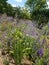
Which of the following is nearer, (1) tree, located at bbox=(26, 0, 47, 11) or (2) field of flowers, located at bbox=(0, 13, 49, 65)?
(2) field of flowers, located at bbox=(0, 13, 49, 65)

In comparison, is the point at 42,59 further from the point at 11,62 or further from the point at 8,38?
the point at 8,38

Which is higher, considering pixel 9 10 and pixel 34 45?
pixel 34 45

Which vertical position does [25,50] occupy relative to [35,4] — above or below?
above

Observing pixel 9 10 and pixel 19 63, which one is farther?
pixel 9 10

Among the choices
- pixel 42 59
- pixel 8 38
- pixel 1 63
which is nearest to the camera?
pixel 42 59

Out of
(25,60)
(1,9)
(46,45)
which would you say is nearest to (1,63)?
(25,60)

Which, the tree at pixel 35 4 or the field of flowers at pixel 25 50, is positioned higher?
the field of flowers at pixel 25 50

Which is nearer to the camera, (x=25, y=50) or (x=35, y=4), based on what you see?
(x=25, y=50)

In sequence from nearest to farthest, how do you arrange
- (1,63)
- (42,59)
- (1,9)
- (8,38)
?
1. (42,59)
2. (1,63)
3. (8,38)
4. (1,9)

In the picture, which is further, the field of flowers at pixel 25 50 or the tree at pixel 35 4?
the tree at pixel 35 4

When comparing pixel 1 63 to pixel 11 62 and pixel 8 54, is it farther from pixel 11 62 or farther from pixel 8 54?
pixel 8 54

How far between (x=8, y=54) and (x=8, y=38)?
615 millimetres

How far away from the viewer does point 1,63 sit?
5.62 metres

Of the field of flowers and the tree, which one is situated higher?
the field of flowers
